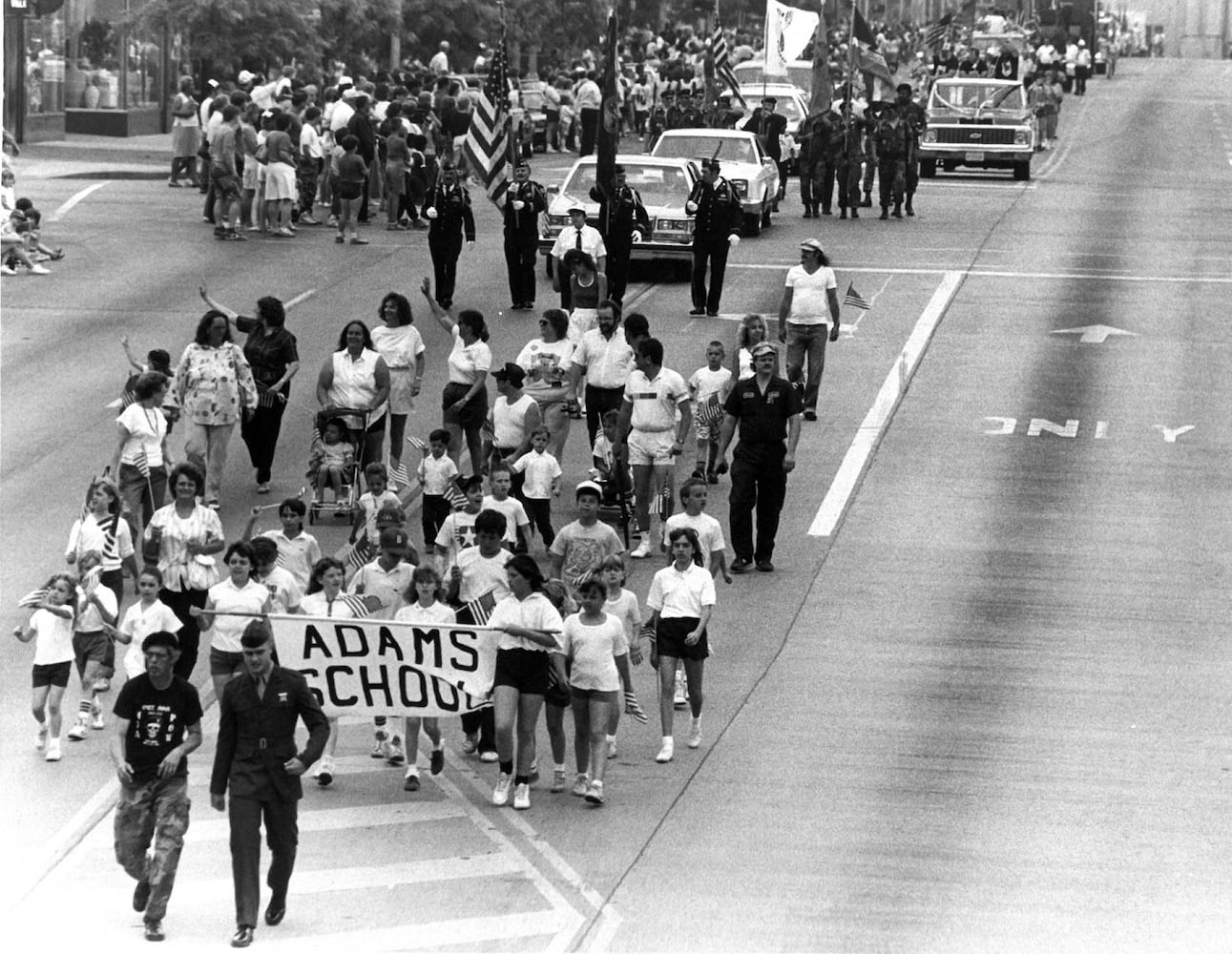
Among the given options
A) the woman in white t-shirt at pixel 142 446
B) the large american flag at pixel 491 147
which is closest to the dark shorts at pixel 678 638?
the woman in white t-shirt at pixel 142 446

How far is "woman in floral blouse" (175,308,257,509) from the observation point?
64.4 feet

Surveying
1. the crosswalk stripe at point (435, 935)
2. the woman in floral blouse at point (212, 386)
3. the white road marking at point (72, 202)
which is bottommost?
the crosswalk stripe at point (435, 935)

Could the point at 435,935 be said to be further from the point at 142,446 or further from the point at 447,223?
the point at 447,223

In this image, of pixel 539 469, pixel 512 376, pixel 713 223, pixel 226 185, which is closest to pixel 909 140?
pixel 713 223

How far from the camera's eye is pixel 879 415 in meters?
25.3

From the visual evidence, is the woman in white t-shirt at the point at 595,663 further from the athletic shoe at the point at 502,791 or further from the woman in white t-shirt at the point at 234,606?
the woman in white t-shirt at the point at 234,606

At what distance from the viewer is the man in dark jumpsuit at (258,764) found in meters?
12.2

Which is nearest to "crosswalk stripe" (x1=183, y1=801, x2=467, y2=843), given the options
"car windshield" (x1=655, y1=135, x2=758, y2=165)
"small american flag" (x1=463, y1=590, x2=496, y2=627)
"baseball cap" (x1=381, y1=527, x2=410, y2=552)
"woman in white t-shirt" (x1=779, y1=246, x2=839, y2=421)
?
"small american flag" (x1=463, y1=590, x2=496, y2=627)

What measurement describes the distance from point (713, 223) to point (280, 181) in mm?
8013

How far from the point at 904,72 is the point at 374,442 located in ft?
211

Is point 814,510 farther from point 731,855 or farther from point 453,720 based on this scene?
point 731,855

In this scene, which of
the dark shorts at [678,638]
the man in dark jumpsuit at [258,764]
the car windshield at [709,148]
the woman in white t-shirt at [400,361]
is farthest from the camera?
the car windshield at [709,148]

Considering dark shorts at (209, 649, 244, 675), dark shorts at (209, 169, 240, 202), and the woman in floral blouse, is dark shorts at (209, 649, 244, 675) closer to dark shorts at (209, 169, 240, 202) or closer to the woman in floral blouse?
the woman in floral blouse

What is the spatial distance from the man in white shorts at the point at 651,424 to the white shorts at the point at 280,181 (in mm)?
14524
